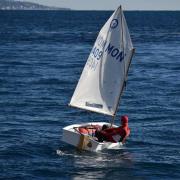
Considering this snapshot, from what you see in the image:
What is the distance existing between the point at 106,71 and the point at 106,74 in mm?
186

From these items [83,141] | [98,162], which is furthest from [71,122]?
[98,162]

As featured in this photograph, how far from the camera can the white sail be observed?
4088 cm

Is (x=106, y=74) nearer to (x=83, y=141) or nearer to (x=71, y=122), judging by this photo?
(x=83, y=141)

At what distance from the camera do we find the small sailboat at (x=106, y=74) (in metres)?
40.7

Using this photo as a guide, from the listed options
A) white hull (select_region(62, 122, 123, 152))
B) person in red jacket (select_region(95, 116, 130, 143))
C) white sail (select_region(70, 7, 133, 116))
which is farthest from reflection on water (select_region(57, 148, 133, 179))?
white sail (select_region(70, 7, 133, 116))

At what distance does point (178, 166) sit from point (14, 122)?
14.3 metres

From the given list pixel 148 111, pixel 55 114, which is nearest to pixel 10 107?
pixel 55 114

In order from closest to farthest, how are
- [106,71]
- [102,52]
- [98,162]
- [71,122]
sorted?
[98,162] → [102,52] → [106,71] → [71,122]

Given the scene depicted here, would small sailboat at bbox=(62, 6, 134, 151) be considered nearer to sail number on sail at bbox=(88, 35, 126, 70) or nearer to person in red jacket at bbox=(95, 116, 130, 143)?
sail number on sail at bbox=(88, 35, 126, 70)

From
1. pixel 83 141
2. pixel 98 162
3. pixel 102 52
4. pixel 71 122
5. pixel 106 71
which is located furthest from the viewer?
pixel 71 122

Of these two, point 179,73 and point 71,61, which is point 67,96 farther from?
point 71,61

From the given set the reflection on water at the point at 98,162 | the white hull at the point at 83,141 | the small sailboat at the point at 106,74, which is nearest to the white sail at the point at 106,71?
the small sailboat at the point at 106,74

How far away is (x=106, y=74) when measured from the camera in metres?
41.8

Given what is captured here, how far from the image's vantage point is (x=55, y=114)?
170 feet
